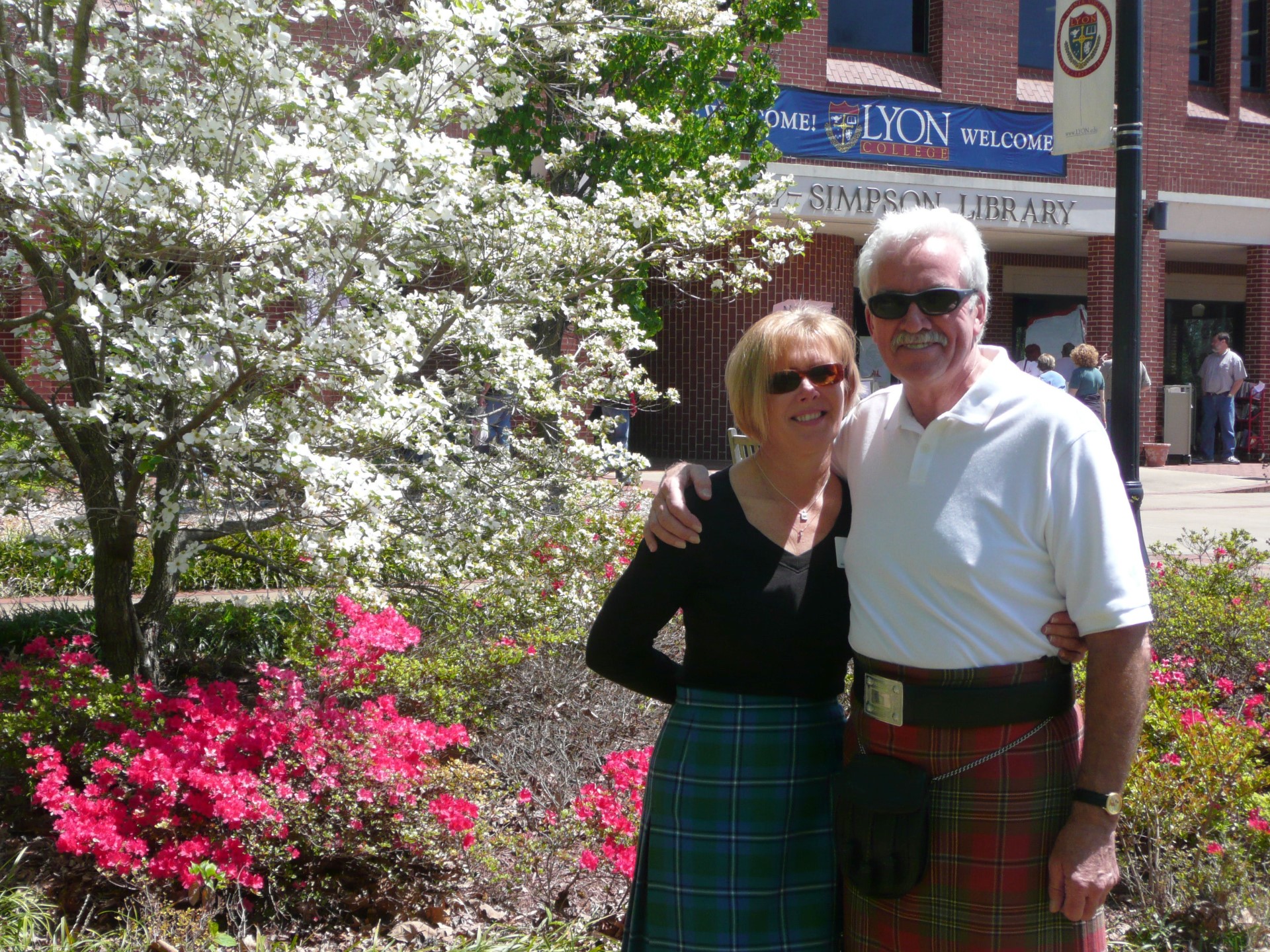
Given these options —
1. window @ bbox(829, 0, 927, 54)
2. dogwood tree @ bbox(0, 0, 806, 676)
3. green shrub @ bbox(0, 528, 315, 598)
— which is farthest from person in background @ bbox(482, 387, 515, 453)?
window @ bbox(829, 0, 927, 54)

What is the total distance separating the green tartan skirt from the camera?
219 cm

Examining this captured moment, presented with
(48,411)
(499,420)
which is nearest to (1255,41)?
(499,420)

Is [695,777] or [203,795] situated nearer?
[695,777]

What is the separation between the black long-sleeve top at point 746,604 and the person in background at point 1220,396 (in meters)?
18.5

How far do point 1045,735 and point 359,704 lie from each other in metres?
2.83

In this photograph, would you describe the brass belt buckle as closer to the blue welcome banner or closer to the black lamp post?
the black lamp post

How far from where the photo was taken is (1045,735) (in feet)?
6.63

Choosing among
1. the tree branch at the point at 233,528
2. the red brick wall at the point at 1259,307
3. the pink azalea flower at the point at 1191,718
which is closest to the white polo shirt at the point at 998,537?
the pink azalea flower at the point at 1191,718

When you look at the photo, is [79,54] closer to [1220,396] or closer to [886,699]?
[886,699]

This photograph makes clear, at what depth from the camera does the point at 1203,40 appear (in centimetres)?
1948

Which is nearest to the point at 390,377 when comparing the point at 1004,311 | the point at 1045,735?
the point at 1045,735

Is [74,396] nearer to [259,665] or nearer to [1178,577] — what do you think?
[259,665]

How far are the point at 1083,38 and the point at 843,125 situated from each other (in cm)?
1127

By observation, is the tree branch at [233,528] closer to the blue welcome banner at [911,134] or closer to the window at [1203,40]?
the blue welcome banner at [911,134]
